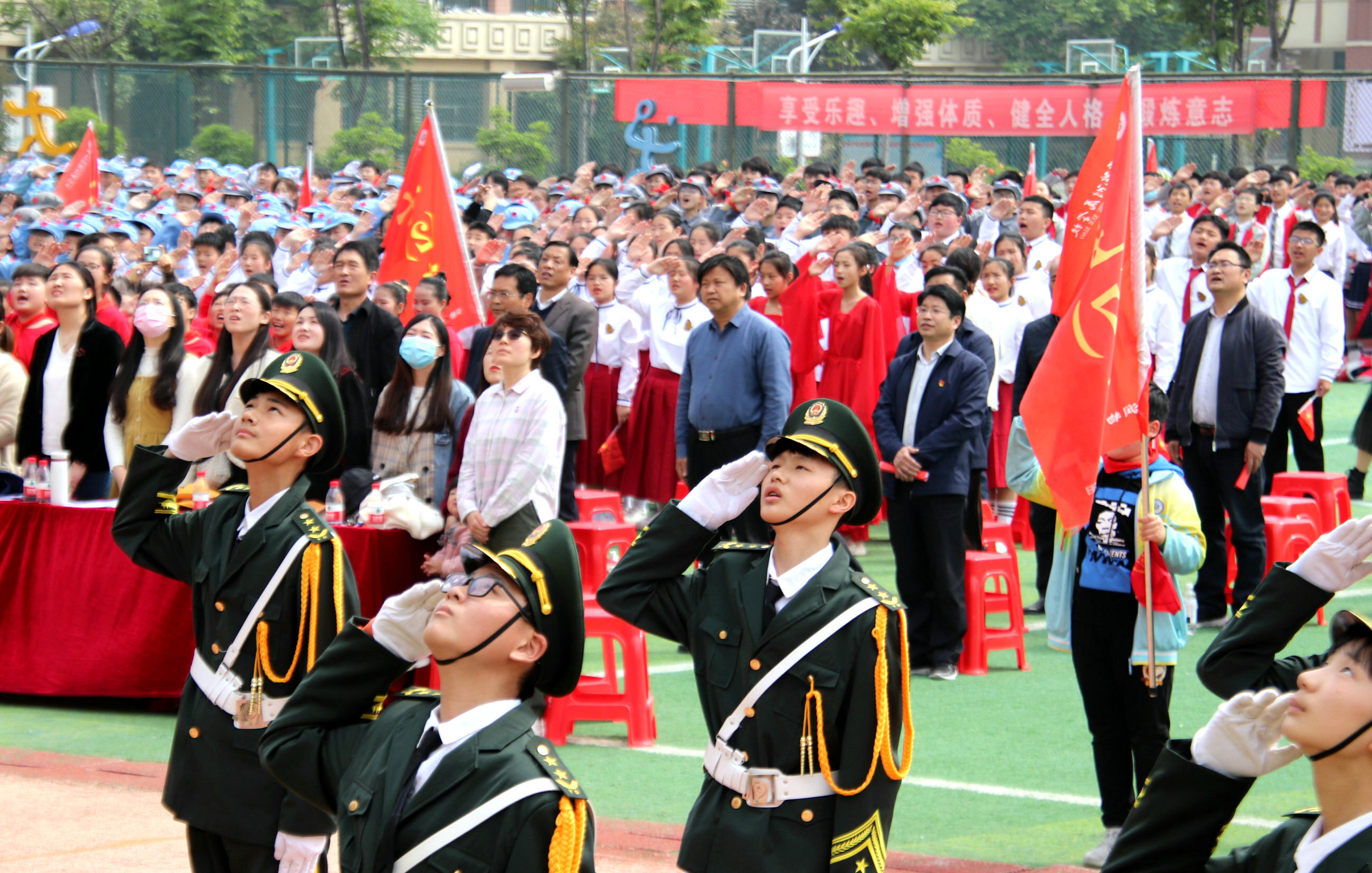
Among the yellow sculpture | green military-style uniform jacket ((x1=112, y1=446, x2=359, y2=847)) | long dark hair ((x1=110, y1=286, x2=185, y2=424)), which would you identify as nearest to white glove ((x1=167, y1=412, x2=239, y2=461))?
green military-style uniform jacket ((x1=112, y1=446, x2=359, y2=847))

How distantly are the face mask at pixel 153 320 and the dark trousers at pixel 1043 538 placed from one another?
4935 mm

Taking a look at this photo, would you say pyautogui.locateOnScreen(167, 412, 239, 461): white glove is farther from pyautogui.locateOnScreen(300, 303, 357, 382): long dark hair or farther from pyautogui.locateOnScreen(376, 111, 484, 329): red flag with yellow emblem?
pyautogui.locateOnScreen(376, 111, 484, 329): red flag with yellow emblem

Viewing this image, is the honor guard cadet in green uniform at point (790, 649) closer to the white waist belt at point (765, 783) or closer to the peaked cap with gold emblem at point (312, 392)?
the white waist belt at point (765, 783)

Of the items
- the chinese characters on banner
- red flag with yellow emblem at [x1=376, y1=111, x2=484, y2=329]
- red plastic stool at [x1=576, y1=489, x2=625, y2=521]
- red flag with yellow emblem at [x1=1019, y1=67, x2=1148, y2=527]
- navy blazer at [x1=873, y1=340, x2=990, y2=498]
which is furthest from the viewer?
the chinese characters on banner

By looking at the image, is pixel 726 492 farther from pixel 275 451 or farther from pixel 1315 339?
pixel 1315 339

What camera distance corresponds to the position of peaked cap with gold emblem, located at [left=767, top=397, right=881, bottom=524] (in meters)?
3.87

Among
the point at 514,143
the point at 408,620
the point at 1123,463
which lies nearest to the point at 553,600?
the point at 408,620

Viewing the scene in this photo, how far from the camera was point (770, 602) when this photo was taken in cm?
382

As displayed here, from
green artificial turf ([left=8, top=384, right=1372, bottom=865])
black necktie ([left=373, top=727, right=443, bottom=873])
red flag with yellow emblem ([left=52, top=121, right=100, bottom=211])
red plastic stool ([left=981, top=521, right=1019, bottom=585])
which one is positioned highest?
red flag with yellow emblem ([left=52, top=121, right=100, bottom=211])

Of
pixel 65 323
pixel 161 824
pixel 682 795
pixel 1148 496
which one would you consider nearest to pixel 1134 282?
pixel 1148 496

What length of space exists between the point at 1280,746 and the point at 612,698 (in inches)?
183

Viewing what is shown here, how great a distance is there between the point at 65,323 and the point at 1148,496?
586 cm

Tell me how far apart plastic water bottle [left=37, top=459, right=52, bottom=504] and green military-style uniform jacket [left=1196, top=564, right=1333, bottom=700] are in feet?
19.7

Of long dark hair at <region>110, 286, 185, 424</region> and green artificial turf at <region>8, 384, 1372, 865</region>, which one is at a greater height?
long dark hair at <region>110, 286, 185, 424</region>
